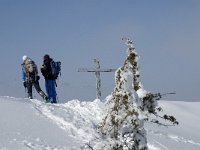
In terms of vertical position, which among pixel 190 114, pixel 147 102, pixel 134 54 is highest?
pixel 134 54

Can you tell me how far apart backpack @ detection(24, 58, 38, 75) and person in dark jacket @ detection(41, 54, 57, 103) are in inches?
12.3

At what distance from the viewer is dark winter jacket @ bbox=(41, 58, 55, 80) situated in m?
19.0

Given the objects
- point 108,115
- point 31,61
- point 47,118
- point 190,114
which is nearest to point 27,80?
point 31,61

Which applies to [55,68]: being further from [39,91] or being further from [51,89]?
[39,91]

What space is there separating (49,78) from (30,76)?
0.70 meters

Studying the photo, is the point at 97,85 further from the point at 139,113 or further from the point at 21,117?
the point at 139,113

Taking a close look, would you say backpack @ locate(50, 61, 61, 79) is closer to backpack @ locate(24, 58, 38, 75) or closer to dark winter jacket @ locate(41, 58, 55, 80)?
dark winter jacket @ locate(41, 58, 55, 80)

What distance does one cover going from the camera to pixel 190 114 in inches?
871

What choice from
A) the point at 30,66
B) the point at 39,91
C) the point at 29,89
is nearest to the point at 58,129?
the point at 30,66

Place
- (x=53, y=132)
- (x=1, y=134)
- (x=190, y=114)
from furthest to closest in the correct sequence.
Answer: (x=190, y=114) < (x=53, y=132) < (x=1, y=134)

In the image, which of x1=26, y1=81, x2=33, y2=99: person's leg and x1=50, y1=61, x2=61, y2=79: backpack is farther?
x1=26, y1=81, x2=33, y2=99: person's leg

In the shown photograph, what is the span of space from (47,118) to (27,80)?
14.9 feet

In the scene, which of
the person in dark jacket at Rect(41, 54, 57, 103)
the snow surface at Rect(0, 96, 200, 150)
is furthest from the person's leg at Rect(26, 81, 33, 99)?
the snow surface at Rect(0, 96, 200, 150)

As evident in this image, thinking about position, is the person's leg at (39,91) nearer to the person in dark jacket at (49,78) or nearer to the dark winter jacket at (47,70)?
the person in dark jacket at (49,78)
